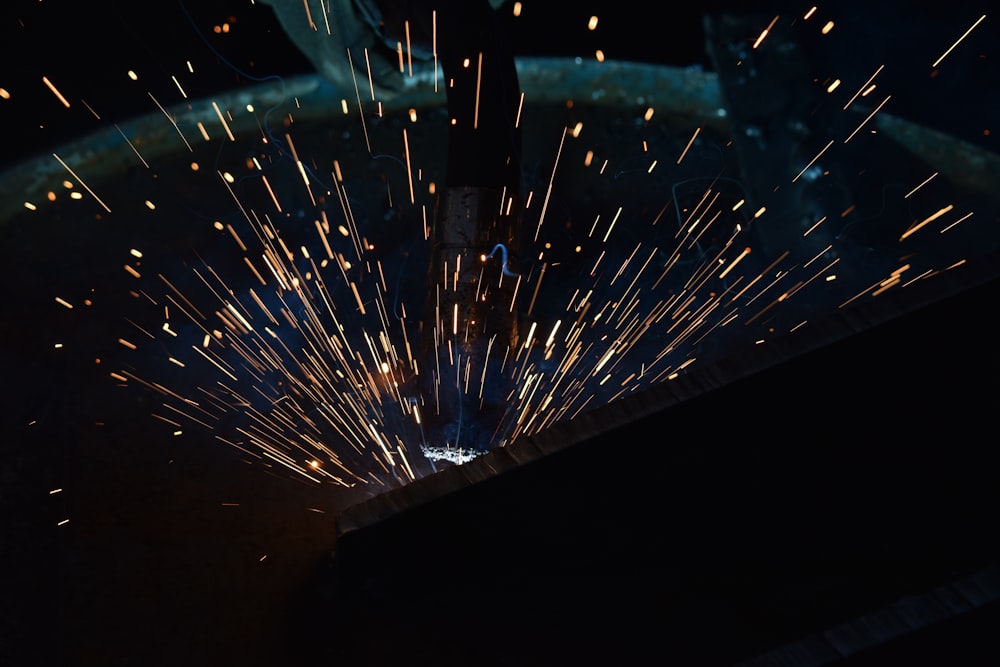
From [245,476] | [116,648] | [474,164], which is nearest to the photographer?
[116,648]

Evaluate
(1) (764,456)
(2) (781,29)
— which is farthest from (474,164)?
(2) (781,29)

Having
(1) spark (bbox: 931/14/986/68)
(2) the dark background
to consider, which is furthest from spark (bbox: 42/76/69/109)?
(1) spark (bbox: 931/14/986/68)

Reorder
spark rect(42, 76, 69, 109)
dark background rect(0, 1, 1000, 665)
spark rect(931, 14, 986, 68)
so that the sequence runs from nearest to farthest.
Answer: dark background rect(0, 1, 1000, 665) < spark rect(42, 76, 69, 109) < spark rect(931, 14, 986, 68)

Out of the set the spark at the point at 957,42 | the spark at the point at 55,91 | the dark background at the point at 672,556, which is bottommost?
the dark background at the point at 672,556

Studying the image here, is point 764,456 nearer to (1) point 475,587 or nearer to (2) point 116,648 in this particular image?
(1) point 475,587

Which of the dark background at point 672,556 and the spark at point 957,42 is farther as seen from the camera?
the spark at point 957,42

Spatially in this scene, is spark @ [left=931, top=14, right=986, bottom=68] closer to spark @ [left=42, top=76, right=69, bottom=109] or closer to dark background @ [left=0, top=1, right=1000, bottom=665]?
dark background @ [left=0, top=1, right=1000, bottom=665]

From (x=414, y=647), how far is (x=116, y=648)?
0.89 meters

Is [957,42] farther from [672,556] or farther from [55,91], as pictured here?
[55,91]

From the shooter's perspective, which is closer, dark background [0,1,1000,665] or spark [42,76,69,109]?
dark background [0,1,1000,665]

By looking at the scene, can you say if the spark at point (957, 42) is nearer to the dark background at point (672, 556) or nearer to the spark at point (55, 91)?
the dark background at point (672, 556)

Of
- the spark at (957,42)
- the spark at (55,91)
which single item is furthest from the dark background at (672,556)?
the spark at (957,42)

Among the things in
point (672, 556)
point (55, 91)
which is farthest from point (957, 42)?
point (55, 91)

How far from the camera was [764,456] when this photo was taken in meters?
1.70
